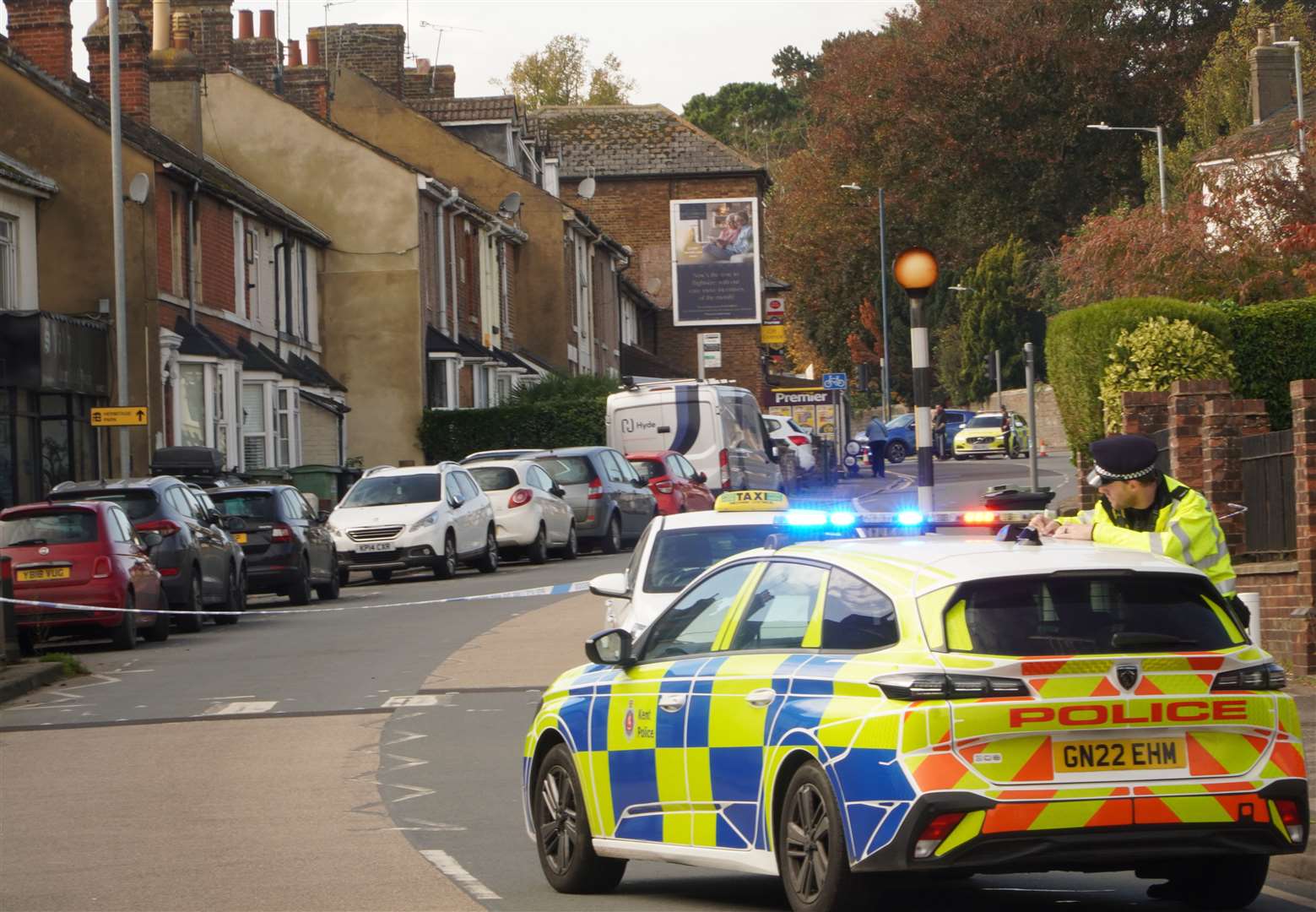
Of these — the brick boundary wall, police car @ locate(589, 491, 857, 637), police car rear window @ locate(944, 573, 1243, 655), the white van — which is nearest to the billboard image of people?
the white van

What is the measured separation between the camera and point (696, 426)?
1615 inches

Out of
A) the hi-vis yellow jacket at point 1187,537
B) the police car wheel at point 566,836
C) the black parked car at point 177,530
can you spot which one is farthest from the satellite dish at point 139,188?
the hi-vis yellow jacket at point 1187,537

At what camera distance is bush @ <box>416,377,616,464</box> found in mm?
51750

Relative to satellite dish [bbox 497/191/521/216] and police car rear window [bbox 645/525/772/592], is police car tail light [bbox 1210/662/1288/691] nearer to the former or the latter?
police car rear window [bbox 645/525/772/592]

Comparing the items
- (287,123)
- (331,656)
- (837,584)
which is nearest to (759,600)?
(837,584)

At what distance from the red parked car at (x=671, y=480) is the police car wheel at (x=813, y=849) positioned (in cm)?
3045

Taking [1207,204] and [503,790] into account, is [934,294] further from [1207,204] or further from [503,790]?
[503,790]

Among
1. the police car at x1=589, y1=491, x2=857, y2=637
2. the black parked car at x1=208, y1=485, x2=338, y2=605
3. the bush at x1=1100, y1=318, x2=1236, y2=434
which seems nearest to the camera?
the police car at x1=589, y1=491, x2=857, y2=637

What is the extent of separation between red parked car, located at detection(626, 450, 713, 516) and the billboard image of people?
4008 cm

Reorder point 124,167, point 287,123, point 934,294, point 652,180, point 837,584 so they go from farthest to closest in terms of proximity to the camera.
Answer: point 934,294, point 652,180, point 287,123, point 124,167, point 837,584

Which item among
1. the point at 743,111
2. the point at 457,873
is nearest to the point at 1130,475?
the point at 457,873

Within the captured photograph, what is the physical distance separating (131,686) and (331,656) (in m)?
2.37

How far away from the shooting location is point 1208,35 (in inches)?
2763

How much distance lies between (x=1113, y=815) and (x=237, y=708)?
35.0 ft
